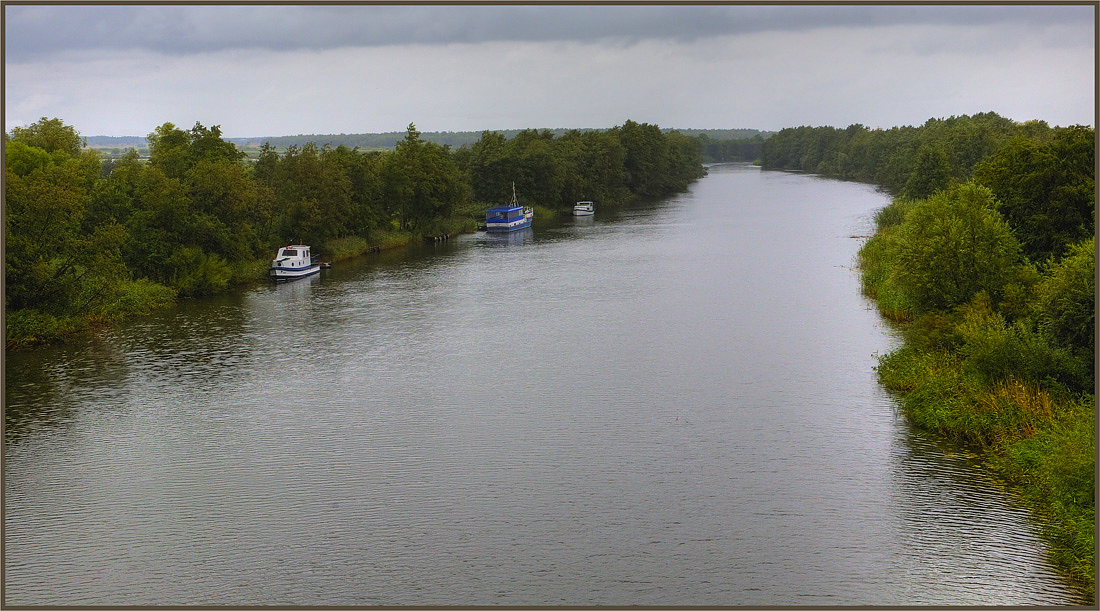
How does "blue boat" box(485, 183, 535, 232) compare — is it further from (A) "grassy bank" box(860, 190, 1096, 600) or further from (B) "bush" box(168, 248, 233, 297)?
(A) "grassy bank" box(860, 190, 1096, 600)

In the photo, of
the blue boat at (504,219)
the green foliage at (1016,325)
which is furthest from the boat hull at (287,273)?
the green foliage at (1016,325)

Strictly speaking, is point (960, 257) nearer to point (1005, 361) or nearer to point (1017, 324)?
point (1017, 324)

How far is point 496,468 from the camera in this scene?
73.0 ft

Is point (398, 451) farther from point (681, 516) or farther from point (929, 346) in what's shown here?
point (929, 346)

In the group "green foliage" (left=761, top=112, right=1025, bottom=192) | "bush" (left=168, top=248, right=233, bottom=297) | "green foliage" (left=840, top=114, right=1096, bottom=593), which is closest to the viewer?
"green foliage" (left=840, top=114, right=1096, bottom=593)

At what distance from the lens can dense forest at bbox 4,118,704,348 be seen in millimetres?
34500

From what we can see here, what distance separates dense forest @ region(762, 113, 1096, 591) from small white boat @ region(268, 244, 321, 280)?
1125 inches

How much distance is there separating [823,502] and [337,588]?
981 cm

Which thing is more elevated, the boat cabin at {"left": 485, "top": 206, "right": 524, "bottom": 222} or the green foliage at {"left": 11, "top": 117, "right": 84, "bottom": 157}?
the green foliage at {"left": 11, "top": 117, "right": 84, "bottom": 157}

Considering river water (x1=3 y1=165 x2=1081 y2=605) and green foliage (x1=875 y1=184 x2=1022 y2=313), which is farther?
green foliage (x1=875 y1=184 x2=1022 y2=313)

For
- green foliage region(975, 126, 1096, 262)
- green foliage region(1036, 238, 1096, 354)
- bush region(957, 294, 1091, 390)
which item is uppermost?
green foliage region(975, 126, 1096, 262)

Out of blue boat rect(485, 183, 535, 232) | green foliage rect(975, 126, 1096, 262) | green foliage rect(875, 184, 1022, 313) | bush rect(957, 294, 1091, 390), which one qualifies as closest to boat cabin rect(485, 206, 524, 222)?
blue boat rect(485, 183, 535, 232)

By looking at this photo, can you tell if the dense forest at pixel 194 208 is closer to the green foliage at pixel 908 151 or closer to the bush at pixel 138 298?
the bush at pixel 138 298

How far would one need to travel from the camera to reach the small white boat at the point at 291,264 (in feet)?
167
